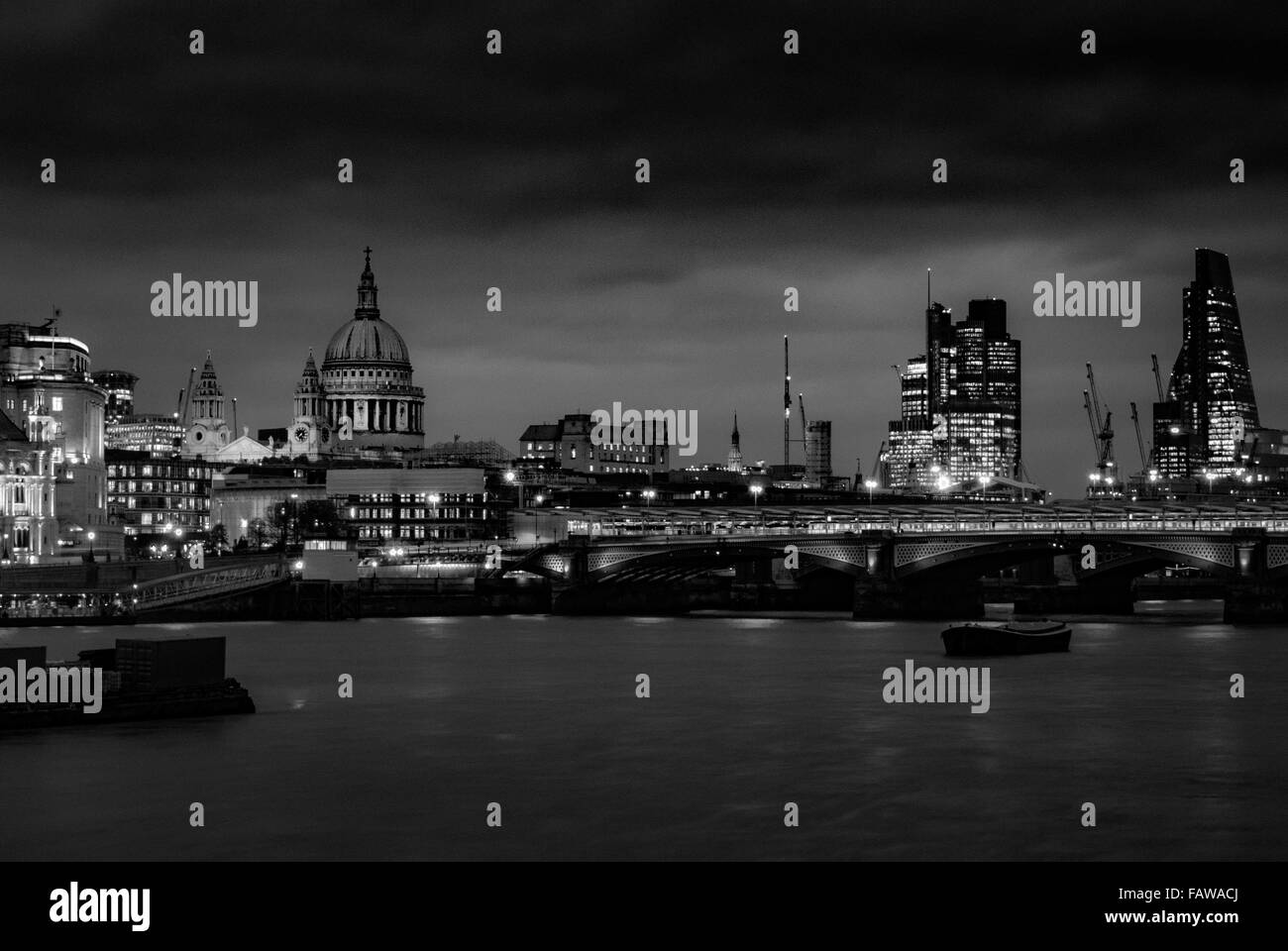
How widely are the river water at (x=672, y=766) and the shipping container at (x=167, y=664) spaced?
6.35 feet

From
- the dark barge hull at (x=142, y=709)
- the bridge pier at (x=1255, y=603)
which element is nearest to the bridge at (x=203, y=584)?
the dark barge hull at (x=142, y=709)

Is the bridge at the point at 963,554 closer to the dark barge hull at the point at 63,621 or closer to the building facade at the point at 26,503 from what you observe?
the dark barge hull at the point at 63,621

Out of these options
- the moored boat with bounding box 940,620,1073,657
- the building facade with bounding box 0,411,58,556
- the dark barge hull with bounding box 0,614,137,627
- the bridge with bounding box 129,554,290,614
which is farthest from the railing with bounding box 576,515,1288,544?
the building facade with bounding box 0,411,58,556

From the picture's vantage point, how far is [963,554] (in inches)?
3898

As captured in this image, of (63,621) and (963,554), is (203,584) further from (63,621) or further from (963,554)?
(963,554)

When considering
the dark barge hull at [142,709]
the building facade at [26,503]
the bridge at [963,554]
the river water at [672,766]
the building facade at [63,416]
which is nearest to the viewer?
the river water at [672,766]

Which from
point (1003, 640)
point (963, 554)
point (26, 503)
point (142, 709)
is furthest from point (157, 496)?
point (142, 709)

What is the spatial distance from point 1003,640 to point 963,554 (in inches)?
847

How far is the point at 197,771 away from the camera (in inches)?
1545

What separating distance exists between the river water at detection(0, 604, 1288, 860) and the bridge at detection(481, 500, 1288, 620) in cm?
2447

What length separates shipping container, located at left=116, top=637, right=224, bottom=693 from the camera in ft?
160

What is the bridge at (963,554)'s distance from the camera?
9531 cm

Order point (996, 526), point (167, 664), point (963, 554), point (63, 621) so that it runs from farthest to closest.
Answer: point (996, 526) → point (963, 554) → point (63, 621) → point (167, 664)

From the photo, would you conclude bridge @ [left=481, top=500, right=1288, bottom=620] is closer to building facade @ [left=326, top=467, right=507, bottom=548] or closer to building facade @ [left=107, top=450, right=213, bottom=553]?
building facade @ [left=326, top=467, right=507, bottom=548]
